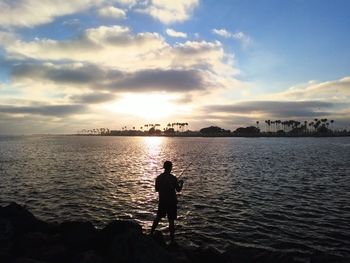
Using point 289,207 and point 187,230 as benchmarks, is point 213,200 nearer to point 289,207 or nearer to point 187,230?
point 289,207

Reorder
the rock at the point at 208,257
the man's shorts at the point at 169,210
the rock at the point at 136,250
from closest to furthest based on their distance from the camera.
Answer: the rock at the point at 136,250 → the rock at the point at 208,257 → the man's shorts at the point at 169,210

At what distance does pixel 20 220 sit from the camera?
15273 mm

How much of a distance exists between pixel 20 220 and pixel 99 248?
15.4 feet

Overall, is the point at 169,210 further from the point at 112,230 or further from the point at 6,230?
the point at 6,230

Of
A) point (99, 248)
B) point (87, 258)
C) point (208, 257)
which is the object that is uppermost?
point (87, 258)

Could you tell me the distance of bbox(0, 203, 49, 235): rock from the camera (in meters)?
14.9

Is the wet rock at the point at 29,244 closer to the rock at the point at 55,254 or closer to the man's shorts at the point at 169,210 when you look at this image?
the rock at the point at 55,254

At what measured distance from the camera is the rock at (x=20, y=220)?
1487 cm

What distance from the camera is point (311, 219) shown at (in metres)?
20.1

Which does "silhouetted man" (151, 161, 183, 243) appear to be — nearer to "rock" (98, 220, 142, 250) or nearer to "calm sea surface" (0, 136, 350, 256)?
"rock" (98, 220, 142, 250)

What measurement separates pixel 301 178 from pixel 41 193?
26472mm

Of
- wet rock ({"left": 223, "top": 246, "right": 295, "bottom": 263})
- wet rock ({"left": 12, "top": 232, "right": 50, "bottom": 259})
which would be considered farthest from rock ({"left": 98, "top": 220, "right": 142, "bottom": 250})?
wet rock ({"left": 223, "top": 246, "right": 295, "bottom": 263})

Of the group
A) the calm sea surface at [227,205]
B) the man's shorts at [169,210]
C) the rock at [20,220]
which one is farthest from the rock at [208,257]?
the rock at [20,220]

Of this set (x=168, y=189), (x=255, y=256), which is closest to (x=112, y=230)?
(x=168, y=189)
